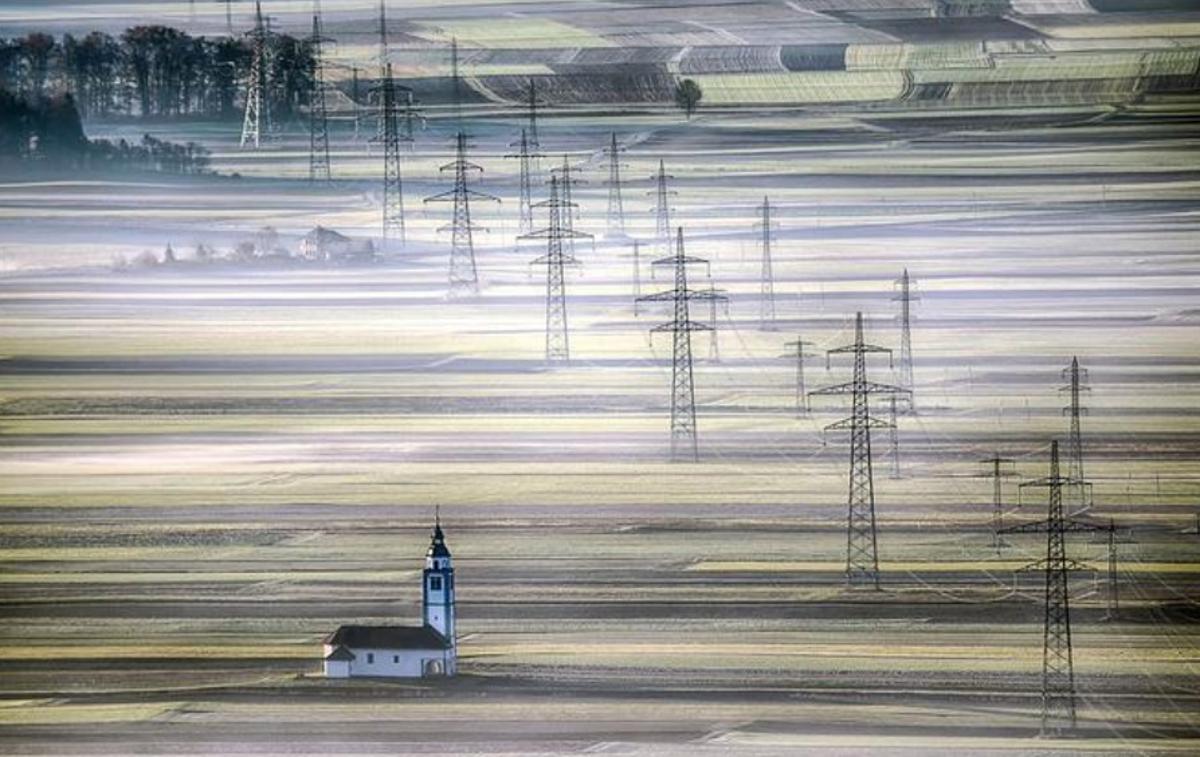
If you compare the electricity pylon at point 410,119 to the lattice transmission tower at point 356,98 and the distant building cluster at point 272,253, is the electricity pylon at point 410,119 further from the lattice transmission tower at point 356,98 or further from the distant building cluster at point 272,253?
the distant building cluster at point 272,253

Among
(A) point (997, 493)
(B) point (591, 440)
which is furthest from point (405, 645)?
(A) point (997, 493)

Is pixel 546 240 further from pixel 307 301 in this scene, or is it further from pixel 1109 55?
pixel 1109 55

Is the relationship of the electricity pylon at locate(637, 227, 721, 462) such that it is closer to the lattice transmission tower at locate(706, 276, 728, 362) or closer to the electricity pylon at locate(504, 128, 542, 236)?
the lattice transmission tower at locate(706, 276, 728, 362)

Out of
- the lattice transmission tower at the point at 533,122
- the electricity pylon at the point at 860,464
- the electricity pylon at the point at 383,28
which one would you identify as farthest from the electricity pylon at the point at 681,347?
the electricity pylon at the point at 383,28

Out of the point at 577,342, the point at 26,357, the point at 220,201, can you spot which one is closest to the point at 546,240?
the point at 577,342

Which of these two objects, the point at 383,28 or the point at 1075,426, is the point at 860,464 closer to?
the point at 1075,426

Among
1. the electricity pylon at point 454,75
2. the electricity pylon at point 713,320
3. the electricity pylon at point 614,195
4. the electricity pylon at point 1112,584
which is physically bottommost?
the electricity pylon at point 1112,584
